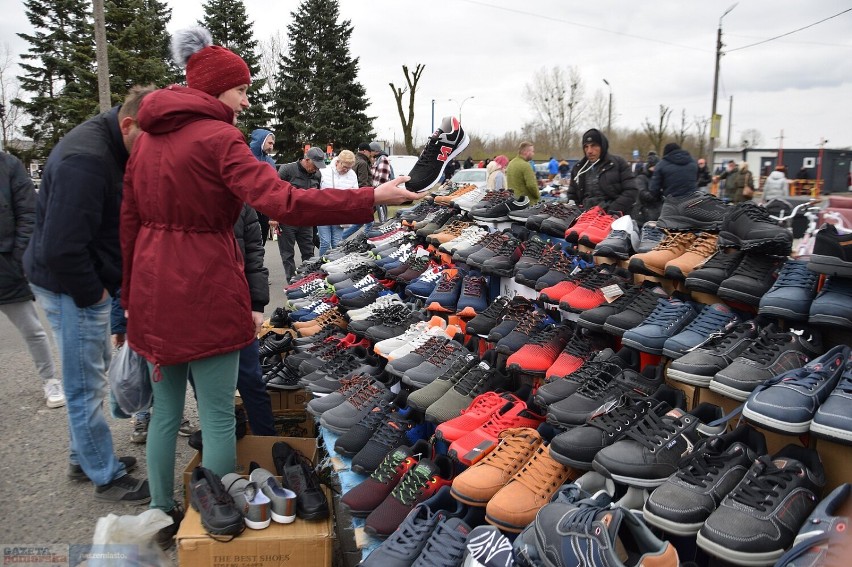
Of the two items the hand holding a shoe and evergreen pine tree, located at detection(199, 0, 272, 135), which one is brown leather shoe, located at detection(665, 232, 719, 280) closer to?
the hand holding a shoe

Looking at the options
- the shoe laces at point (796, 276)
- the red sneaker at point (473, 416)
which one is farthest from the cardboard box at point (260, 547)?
the shoe laces at point (796, 276)

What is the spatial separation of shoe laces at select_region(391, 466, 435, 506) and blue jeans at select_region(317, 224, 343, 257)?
24.7 feet

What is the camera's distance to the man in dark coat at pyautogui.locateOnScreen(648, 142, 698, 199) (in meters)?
8.70

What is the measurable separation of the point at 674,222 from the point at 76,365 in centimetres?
352

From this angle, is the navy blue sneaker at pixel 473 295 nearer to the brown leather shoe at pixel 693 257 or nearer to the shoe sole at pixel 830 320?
the brown leather shoe at pixel 693 257

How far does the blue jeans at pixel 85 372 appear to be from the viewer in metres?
3.60

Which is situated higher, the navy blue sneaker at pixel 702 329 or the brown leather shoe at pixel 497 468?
the navy blue sneaker at pixel 702 329

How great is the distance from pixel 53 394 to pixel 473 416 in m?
4.48

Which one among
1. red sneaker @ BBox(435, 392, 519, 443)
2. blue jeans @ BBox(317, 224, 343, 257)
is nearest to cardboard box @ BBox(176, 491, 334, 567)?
red sneaker @ BBox(435, 392, 519, 443)

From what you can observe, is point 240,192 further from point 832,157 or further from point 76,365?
point 832,157

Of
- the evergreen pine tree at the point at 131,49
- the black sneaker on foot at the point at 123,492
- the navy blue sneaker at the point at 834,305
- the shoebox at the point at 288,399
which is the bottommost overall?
the black sneaker on foot at the point at 123,492

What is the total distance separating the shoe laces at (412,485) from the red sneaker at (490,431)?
15 centimetres

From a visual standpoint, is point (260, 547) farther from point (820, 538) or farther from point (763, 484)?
point (820, 538)

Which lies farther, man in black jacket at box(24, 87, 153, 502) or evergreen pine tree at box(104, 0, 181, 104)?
evergreen pine tree at box(104, 0, 181, 104)
